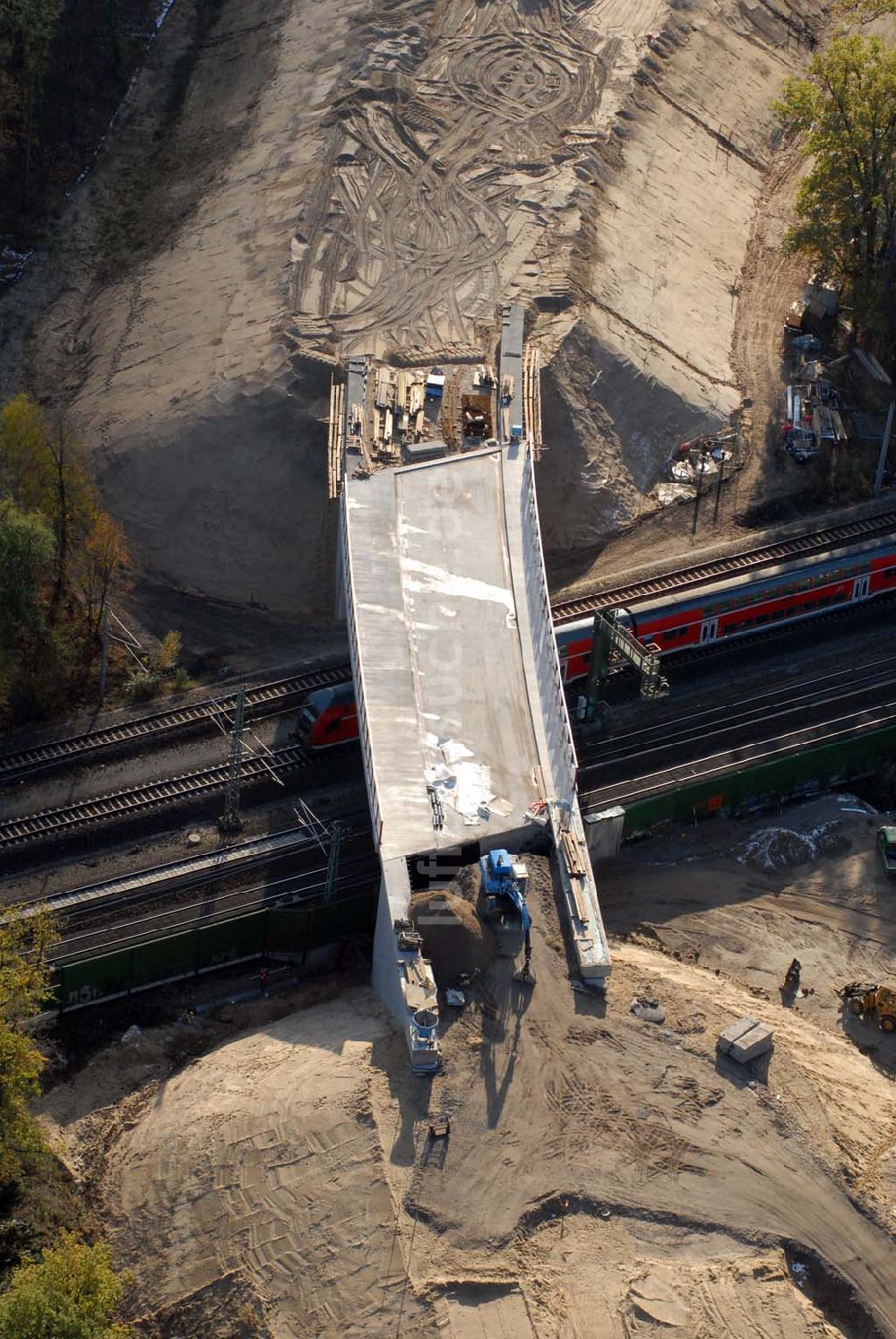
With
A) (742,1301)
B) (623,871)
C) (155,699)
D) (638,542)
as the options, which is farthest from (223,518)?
(742,1301)

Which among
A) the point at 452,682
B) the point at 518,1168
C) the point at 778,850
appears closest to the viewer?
the point at 518,1168

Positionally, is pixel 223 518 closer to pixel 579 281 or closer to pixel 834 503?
pixel 579 281

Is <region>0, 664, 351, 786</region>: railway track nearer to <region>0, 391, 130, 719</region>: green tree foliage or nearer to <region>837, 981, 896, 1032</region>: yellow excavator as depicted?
<region>0, 391, 130, 719</region>: green tree foliage

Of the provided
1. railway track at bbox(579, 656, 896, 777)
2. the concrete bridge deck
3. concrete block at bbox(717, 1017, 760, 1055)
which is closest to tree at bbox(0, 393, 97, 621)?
the concrete bridge deck

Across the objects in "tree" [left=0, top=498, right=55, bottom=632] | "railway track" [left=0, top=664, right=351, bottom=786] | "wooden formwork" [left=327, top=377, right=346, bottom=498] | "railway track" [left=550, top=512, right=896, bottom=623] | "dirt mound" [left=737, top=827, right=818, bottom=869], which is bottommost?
"dirt mound" [left=737, top=827, right=818, bottom=869]

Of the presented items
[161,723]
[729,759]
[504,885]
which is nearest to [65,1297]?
[504,885]

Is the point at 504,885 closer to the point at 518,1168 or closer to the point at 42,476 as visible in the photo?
the point at 518,1168

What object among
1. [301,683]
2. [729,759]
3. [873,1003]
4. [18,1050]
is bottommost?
[873,1003]
